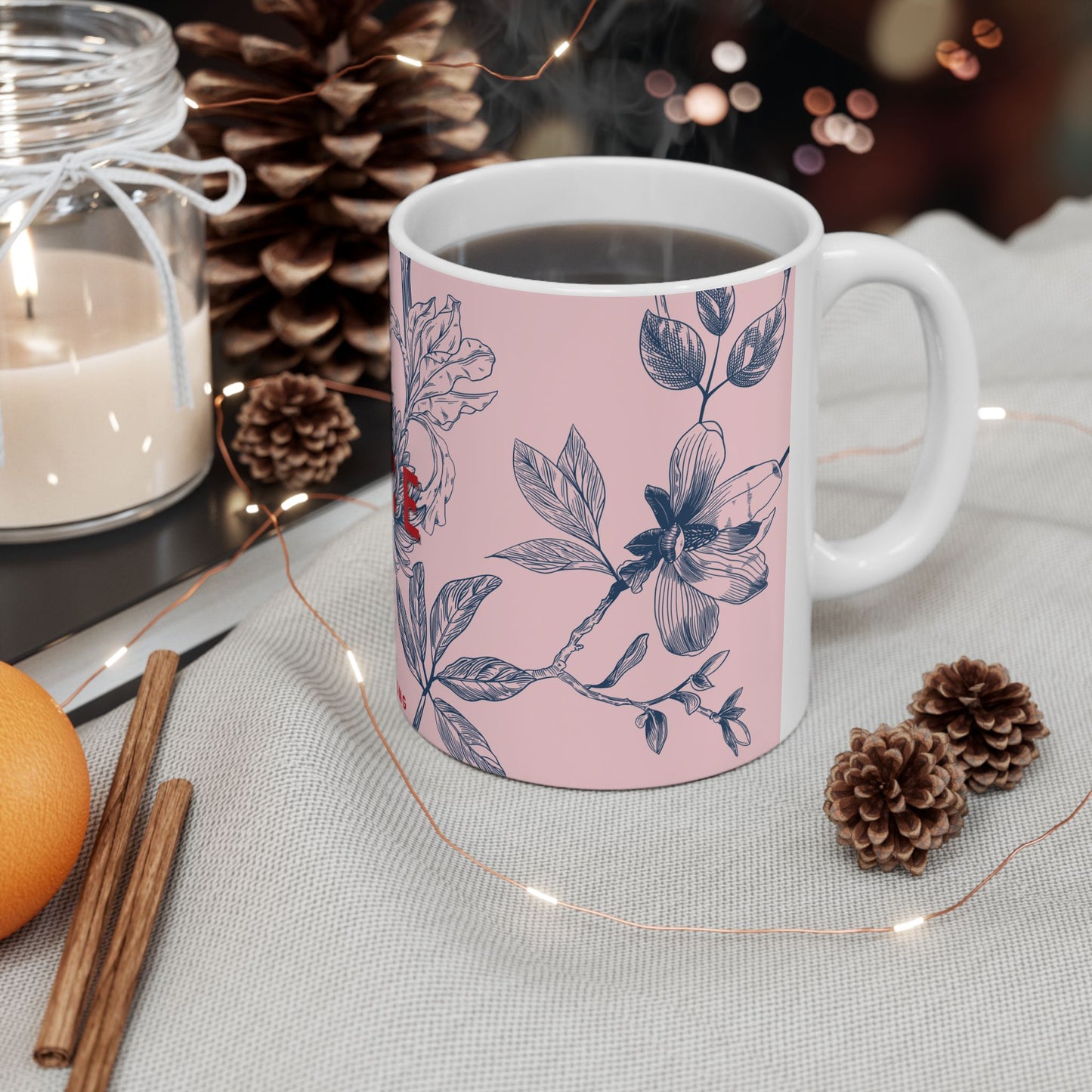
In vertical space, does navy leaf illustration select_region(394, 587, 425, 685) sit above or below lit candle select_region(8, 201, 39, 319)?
below

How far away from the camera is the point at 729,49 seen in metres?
1.04

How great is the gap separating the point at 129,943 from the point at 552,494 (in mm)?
209

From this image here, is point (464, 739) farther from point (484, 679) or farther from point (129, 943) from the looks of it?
point (129, 943)

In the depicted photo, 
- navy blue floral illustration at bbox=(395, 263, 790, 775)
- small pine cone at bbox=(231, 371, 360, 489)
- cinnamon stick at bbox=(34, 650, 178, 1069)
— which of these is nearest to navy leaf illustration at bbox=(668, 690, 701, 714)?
navy blue floral illustration at bbox=(395, 263, 790, 775)

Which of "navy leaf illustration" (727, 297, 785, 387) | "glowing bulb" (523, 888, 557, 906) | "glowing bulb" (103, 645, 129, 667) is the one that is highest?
"navy leaf illustration" (727, 297, 785, 387)

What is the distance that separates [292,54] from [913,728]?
54 centimetres

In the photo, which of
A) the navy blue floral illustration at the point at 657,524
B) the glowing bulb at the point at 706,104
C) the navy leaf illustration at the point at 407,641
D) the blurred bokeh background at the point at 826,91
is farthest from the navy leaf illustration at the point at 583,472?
the glowing bulb at the point at 706,104

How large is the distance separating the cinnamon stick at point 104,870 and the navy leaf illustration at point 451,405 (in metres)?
0.18

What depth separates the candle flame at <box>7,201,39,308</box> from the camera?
2.17ft

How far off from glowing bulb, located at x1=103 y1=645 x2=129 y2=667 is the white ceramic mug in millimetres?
153

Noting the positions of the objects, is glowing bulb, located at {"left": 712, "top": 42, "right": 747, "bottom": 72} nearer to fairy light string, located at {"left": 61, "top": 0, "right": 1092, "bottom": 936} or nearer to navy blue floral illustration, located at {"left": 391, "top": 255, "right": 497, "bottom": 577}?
fairy light string, located at {"left": 61, "top": 0, "right": 1092, "bottom": 936}

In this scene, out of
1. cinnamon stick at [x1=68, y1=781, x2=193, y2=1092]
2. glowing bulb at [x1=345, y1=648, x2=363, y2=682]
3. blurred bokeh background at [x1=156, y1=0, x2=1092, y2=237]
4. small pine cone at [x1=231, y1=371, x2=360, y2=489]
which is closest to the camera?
cinnamon stick at [x1=68, y1=781, x2=193, y2=1092]

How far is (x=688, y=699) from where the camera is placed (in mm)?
507

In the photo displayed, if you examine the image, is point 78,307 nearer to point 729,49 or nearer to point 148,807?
point 148,807
